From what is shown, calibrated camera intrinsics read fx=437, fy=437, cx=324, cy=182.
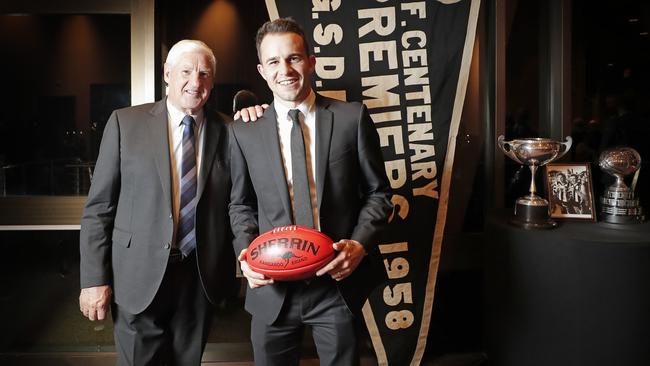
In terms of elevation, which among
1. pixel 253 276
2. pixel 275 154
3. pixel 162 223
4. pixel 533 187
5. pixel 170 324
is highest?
pixel 275 154

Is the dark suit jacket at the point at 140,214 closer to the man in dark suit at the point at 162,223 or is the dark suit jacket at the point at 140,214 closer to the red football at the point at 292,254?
the man in dark suit at the point at 162,223

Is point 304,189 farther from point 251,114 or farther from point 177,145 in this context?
point 177,145

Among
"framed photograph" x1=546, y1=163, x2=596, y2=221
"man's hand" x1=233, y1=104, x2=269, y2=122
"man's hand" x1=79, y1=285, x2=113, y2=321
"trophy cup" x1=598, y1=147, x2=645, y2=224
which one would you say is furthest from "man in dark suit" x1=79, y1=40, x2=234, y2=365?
"trophy cup" x1=598, y1=147, x2=645, y2=224

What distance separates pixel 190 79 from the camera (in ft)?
4.78

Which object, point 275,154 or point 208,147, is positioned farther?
point 208,147

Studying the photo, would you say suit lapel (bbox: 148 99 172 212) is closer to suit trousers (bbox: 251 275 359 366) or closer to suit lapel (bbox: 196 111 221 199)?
suit lapel (bbox: 196 111 221 199)

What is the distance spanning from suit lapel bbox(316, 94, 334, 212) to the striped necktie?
1.49 ft

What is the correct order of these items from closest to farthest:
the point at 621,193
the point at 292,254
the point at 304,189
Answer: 1. the point at 292,254
2. the point at 304,189
3. the point at 621,193

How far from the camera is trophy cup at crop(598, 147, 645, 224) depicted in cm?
195

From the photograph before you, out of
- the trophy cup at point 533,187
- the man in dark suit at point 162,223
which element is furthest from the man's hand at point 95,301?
the trophy cup at point 533,187

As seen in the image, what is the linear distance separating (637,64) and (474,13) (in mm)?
1021

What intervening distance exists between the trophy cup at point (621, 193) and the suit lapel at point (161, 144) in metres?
1.89

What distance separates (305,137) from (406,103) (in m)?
0.99

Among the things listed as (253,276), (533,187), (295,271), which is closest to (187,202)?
(253,276)
